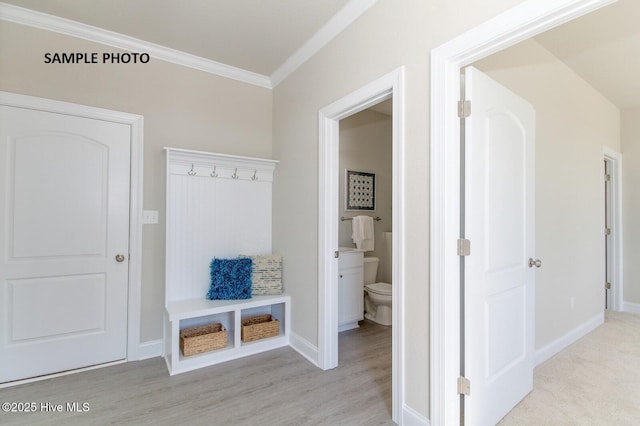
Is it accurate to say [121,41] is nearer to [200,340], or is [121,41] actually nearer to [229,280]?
[229,280]

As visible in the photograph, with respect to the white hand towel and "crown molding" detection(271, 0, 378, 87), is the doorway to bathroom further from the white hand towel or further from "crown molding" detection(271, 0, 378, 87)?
"crown molding" detection(271, 0, 378, 87)

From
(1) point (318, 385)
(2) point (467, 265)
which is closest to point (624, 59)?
(2) point (467, 265)

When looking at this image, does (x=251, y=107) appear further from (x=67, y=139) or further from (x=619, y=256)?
(x=619, y=256)

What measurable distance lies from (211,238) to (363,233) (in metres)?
1.76

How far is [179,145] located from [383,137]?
2.66m

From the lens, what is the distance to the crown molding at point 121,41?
7.40ft

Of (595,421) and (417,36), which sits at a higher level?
(417,36)

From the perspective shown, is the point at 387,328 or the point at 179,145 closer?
the point at 179,145

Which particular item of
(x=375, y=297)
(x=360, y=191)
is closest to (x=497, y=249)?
(x=375, y=297)

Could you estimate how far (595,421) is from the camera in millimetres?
1822

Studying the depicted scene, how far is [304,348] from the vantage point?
268cm

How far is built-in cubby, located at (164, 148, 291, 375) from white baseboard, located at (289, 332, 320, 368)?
0.09 m

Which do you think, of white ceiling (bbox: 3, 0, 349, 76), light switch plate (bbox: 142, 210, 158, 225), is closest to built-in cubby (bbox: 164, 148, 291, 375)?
light switch plate (bbox: 142, 210, 158, 225)

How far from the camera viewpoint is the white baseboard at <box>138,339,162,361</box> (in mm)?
2623
